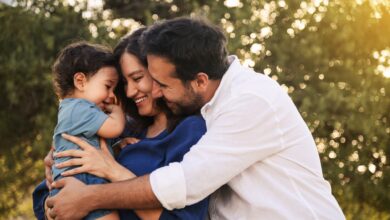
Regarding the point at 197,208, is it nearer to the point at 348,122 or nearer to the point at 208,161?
the point at 208,161

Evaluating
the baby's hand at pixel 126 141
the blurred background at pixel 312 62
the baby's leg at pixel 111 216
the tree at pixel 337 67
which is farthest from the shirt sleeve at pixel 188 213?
the tree at pixel 337 67

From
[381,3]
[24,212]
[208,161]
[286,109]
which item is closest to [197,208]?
[208,161]

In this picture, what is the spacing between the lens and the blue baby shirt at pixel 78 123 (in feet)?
11.7

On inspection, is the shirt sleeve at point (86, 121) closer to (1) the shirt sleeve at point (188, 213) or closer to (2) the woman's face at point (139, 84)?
(2) the woman's face at point (139, 84)

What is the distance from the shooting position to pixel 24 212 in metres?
8.14

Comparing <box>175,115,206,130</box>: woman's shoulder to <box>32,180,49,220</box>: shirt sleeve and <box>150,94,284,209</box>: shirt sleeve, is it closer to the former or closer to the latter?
<box>150,94,284,209</box>: shirt sleeve

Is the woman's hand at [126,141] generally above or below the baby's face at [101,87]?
below

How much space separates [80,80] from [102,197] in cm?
65

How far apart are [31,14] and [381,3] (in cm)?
296

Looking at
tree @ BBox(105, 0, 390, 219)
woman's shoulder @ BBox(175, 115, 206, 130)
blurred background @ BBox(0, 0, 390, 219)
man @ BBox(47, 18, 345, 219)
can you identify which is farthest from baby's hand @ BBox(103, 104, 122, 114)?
tree @ BBox(105, 0, 390, 219)

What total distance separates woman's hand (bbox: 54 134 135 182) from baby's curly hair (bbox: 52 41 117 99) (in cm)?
39

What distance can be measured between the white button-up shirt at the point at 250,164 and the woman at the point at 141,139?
0.10 meters

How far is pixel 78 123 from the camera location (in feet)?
11.7

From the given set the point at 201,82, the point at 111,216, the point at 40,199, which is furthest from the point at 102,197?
the point at 40,199
